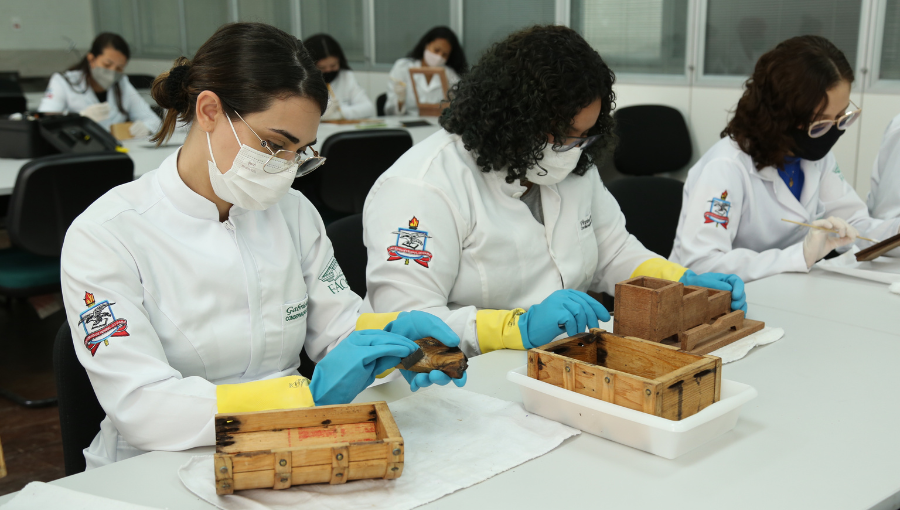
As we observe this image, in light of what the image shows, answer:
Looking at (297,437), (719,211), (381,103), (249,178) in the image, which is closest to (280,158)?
(249,178)

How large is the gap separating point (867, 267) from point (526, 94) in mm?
1079

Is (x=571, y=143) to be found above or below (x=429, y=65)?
below

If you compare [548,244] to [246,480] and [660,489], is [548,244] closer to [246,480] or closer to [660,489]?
[660,489]

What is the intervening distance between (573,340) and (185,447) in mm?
587

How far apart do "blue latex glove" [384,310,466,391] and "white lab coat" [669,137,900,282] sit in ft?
3.51

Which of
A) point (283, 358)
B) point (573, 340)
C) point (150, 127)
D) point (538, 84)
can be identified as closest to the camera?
point (573, 340)

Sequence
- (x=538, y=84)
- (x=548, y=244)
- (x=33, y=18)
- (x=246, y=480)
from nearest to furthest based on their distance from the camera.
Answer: (x=246, y=480) → (x=538, y=84) → (x=548, y=244) → (x=33, y=18)

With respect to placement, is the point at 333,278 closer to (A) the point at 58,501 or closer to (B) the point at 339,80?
(A) the point at 58,501

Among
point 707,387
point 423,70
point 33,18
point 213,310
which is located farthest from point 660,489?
point 33,18

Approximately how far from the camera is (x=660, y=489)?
3.02 ft

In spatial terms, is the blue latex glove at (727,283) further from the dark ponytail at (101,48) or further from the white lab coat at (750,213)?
the dark ponytail at (101,48)

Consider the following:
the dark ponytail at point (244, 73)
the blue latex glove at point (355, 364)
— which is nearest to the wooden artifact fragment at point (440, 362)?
the blue latex glove at point (355, 364)

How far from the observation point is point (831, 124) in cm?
203

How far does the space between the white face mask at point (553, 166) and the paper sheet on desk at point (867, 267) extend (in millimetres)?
779
